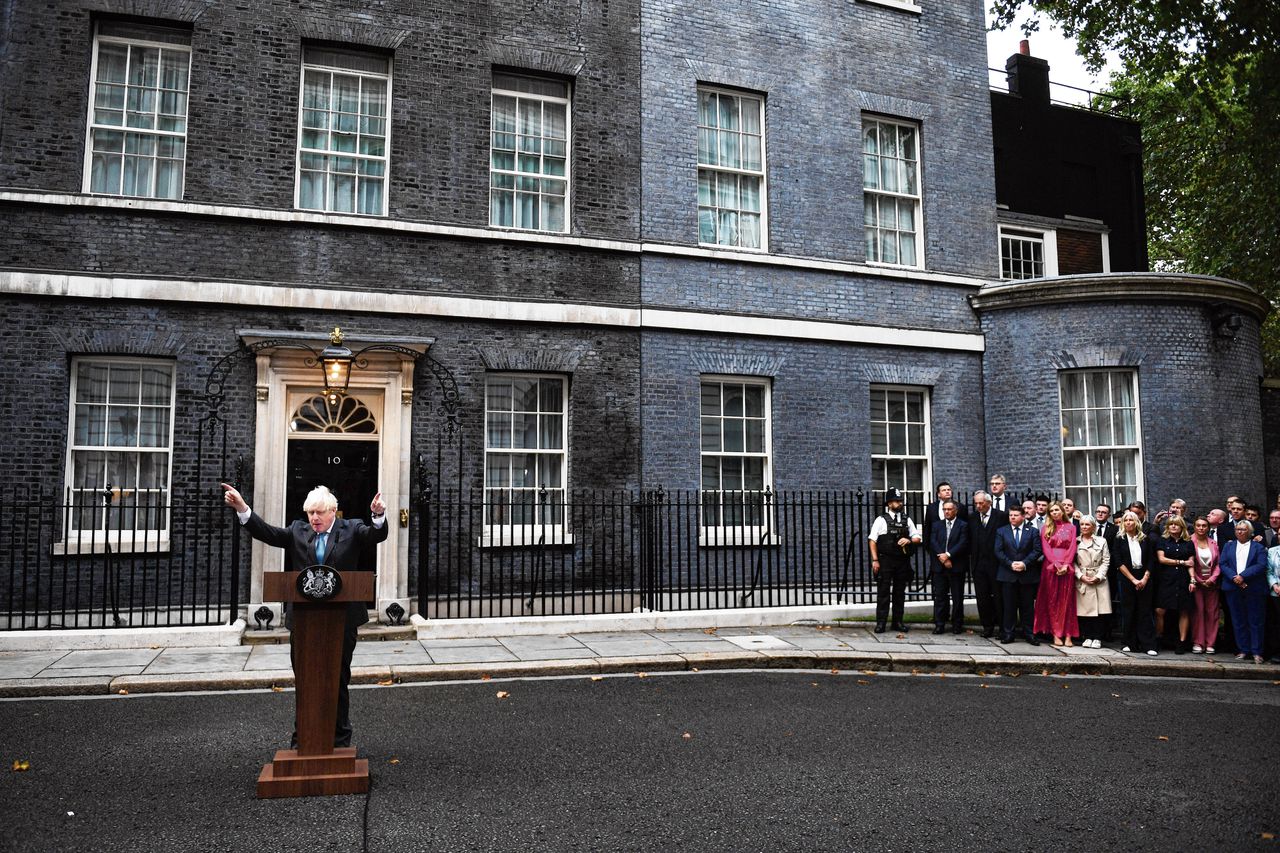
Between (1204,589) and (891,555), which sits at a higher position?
(891,555)

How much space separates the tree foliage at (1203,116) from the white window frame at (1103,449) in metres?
3.65

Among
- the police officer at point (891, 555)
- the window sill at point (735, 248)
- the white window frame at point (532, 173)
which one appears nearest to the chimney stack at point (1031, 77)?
the window sill at point (735, 248)

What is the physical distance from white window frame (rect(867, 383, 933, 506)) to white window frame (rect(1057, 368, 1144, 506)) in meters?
1.99

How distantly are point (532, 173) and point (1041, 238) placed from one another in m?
11.2

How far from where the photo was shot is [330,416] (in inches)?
471

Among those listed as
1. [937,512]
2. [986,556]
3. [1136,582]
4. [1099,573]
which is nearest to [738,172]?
[937,512]

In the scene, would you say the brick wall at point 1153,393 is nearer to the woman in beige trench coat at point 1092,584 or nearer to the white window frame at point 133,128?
the woman in beige trench coat at point 1092,584

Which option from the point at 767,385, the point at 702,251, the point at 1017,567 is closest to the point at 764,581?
the point at 767,385

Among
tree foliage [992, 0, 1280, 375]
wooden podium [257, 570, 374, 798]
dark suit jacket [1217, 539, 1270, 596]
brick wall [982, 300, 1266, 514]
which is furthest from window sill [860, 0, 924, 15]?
wooden podium [257, 570, 374, 798]

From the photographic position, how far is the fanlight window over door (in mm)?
11898

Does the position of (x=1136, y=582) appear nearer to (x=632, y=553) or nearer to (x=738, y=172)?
(x=632, y=553)

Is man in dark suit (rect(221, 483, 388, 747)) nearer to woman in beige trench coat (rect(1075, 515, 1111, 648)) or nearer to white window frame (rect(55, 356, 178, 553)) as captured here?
white window frame (rect(55, 356, 178, 553))

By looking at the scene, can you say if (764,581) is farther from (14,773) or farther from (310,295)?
(14,773)

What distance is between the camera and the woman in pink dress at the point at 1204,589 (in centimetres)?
1098
